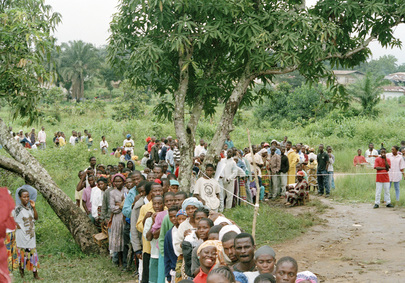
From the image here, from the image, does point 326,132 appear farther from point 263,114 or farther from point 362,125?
point 263,114

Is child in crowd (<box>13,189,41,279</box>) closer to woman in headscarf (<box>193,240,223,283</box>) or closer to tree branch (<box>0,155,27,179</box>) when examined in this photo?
tree branch (<box>0,155,27,179</box>)

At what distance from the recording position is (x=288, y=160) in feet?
48.5

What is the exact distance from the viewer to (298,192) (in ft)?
44.2

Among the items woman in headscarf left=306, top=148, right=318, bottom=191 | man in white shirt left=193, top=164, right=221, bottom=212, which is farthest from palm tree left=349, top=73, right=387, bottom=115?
man in white shirt left=193, top=164, right=221, bottom=212

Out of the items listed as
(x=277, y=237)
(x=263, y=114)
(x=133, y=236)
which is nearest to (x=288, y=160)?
(x=277, y=237)

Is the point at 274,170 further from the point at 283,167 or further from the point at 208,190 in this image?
the point at 208,190

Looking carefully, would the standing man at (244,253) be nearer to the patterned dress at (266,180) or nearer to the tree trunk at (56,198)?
the tree trunk at (56,198)

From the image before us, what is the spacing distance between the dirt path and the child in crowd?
13.8ft

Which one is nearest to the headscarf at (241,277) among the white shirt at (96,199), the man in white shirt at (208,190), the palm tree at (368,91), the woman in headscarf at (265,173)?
the white shirt at (96,199)

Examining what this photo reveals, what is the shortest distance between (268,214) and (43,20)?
6624mm

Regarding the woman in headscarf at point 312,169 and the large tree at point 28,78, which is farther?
the woman in headscarf at point 312,169

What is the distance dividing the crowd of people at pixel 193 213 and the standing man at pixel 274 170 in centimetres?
3

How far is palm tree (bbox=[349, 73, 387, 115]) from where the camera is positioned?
29.4 m

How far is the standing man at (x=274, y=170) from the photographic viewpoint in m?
14.6
